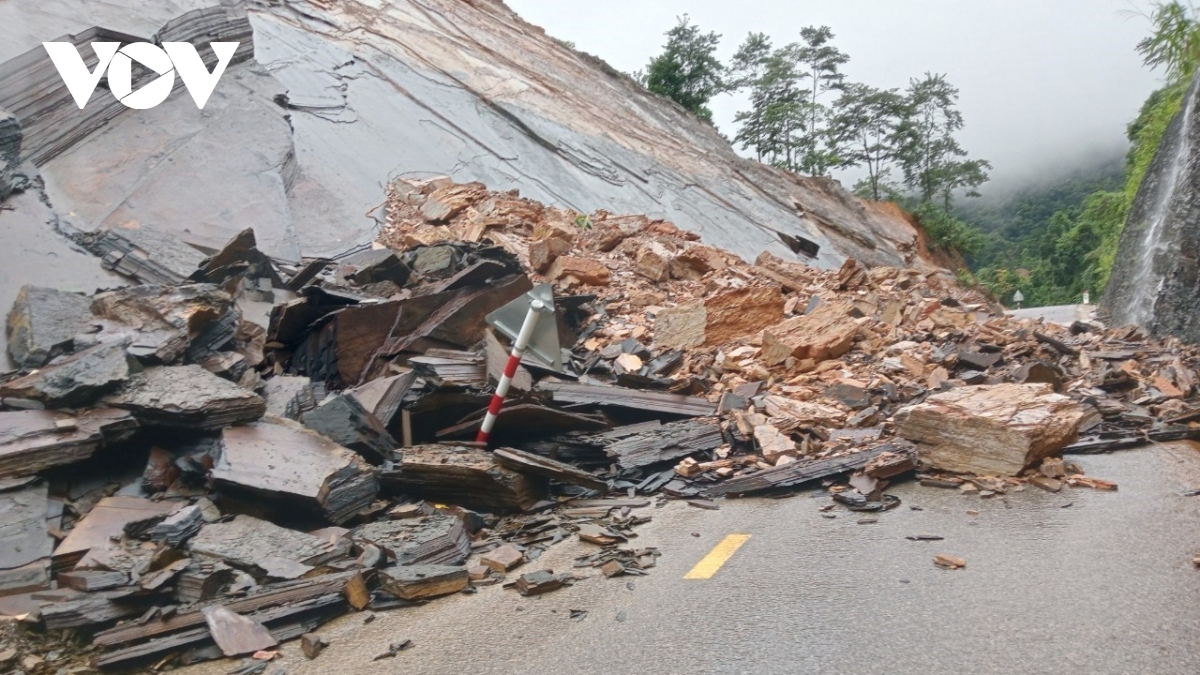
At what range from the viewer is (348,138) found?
14773 millimetres

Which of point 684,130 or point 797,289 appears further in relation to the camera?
point 684,130

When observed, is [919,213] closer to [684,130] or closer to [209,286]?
[684,130]

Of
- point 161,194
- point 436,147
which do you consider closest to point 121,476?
point 161,194

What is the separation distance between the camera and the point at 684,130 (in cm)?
2412

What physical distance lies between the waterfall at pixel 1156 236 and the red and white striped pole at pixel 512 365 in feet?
25.9

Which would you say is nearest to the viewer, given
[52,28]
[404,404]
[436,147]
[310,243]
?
[404,404]

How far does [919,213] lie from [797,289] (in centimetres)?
2641

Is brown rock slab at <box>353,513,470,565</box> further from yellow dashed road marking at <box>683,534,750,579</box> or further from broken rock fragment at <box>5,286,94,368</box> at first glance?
broken rock fragment at <box>5,286,94,368</box>

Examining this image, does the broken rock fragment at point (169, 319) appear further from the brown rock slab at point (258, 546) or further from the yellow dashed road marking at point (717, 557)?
the yellow dashed road marking at point (717, 557)

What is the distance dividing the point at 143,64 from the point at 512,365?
1008 centimetres

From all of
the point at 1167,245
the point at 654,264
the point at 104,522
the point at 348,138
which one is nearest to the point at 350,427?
the point at 104,522

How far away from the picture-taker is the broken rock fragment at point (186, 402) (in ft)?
17.0

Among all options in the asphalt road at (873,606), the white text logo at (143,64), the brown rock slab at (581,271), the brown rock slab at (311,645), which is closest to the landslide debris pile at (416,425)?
the brown rock slab at (311,645)

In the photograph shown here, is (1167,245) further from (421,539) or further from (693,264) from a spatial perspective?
(421,539)
